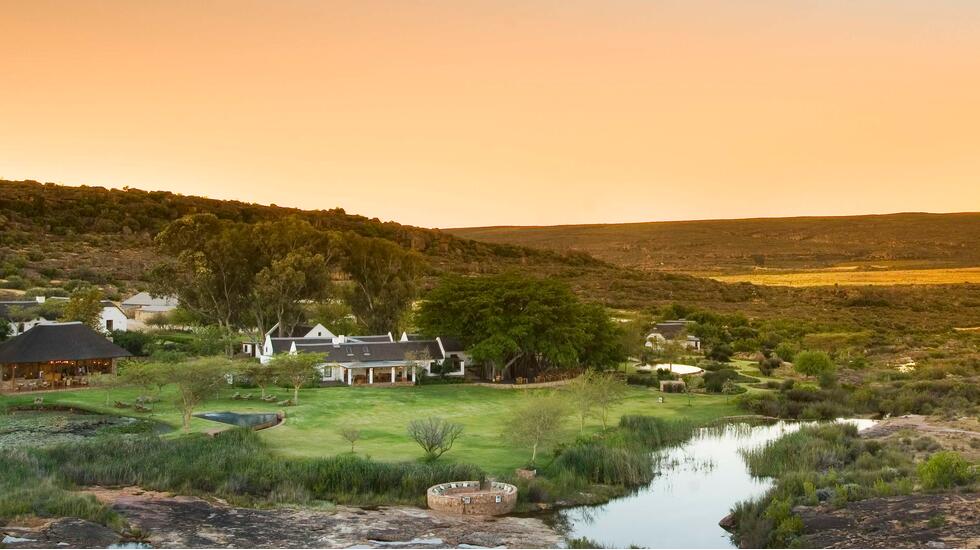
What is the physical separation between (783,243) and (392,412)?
128663 mm

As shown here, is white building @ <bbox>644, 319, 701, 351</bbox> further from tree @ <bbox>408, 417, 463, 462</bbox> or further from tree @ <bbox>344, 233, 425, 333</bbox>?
tree @ <bbox>408, 417, 463, 462</bbox>

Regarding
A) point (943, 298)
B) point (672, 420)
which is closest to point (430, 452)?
point (672, 420)

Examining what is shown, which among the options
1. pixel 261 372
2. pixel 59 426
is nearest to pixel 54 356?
pixel 261 372

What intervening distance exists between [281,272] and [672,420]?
97.5ft

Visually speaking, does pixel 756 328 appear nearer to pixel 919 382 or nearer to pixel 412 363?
pixel 919 382

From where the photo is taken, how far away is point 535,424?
28203 millimetres

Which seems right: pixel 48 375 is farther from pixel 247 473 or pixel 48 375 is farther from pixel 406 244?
pixel 406 244

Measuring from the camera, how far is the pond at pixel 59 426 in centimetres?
Answer: 2941

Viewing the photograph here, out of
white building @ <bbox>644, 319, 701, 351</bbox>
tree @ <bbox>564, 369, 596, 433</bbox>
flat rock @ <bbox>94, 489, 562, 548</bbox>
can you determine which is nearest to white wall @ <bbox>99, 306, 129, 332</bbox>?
white building @ <bbox>644, 319, 701, 351</bbox>

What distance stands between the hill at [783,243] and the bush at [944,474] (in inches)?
4631

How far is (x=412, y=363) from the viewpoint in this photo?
153 ft

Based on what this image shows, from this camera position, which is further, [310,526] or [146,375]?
[146,375]

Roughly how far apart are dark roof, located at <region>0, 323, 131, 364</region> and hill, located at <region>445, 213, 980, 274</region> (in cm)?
10982

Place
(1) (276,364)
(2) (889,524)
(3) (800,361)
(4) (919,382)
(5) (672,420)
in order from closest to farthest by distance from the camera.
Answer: (2) (889,524) < (5) (672,420) < (1) (276,364) < (4) (919,382) < (3) (800,361)
